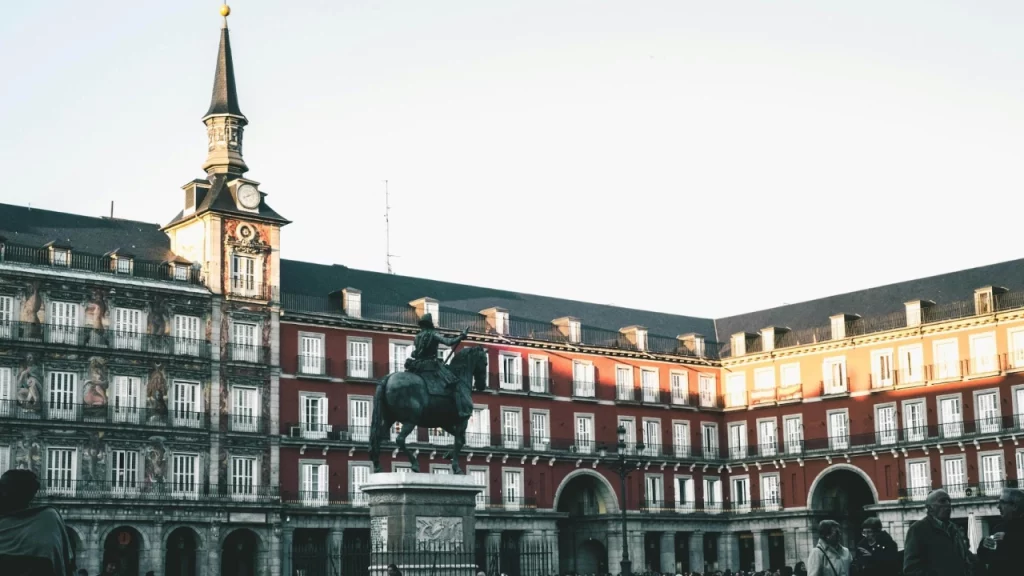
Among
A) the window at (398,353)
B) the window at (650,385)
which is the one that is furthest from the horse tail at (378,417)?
the window at (650,385)

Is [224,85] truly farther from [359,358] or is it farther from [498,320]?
[498,320]

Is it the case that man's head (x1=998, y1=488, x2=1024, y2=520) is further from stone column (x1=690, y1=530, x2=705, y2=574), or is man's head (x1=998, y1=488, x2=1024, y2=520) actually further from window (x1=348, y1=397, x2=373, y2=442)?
stone column (x1=690, y1=530, x2=705, y2=574)

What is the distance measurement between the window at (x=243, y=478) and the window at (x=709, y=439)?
2728cm

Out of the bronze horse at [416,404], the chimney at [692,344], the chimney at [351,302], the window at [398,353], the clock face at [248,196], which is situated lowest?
the bronze horse at [416,404]

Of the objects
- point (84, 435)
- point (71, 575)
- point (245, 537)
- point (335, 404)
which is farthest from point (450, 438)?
point (71, 575)

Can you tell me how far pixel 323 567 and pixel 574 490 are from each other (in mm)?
20975

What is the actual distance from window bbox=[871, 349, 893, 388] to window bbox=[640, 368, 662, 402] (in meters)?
11.3

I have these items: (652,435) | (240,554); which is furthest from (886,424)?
(240,554)

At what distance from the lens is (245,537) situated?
5928cm

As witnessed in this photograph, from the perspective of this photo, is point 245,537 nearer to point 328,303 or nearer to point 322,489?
point 322,489

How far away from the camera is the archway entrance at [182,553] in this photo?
57.0 m

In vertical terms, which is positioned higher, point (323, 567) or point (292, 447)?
point (292, 447)

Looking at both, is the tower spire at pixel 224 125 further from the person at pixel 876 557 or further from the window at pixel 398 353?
the person at pixel 876 557

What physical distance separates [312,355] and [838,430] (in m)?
27.4
